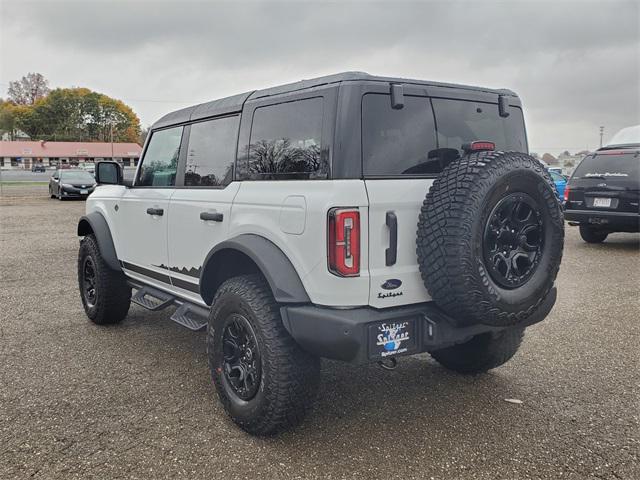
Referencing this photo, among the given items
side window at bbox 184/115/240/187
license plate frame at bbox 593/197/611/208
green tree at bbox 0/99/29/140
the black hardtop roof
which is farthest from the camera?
green tree at bbox 0/99/29/140

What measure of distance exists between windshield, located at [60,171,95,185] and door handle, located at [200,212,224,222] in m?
21.4

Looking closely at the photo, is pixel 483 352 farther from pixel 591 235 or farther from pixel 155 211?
pixel 591 235

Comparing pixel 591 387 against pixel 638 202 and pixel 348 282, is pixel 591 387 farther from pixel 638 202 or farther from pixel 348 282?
pixel 638 202

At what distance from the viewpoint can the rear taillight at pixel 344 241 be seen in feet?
8.69

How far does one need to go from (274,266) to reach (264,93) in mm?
1188

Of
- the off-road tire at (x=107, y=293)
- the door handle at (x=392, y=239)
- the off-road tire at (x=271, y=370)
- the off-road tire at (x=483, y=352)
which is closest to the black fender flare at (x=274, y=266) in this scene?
the off-road tire at (x=271, y=370)

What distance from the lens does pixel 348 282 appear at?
2701mm

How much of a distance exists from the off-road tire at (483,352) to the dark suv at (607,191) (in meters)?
6.47

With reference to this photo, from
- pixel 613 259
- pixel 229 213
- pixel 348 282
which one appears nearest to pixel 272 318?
pixel 348 282

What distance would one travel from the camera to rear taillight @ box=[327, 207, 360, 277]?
265cm

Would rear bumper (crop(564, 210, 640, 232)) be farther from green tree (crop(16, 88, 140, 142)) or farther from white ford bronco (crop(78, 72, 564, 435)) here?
green tree (crop(16, 88, 140, 142))

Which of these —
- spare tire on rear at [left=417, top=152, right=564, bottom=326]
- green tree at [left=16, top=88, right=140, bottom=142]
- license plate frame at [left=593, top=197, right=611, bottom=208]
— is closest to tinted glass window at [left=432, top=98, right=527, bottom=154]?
spare tire on rear at [left=417, top=152, right=564, bottom=326]

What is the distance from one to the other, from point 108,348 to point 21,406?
1.15m

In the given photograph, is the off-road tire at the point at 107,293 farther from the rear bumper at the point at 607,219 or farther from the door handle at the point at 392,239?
the rear bumper at the point at 607,219
